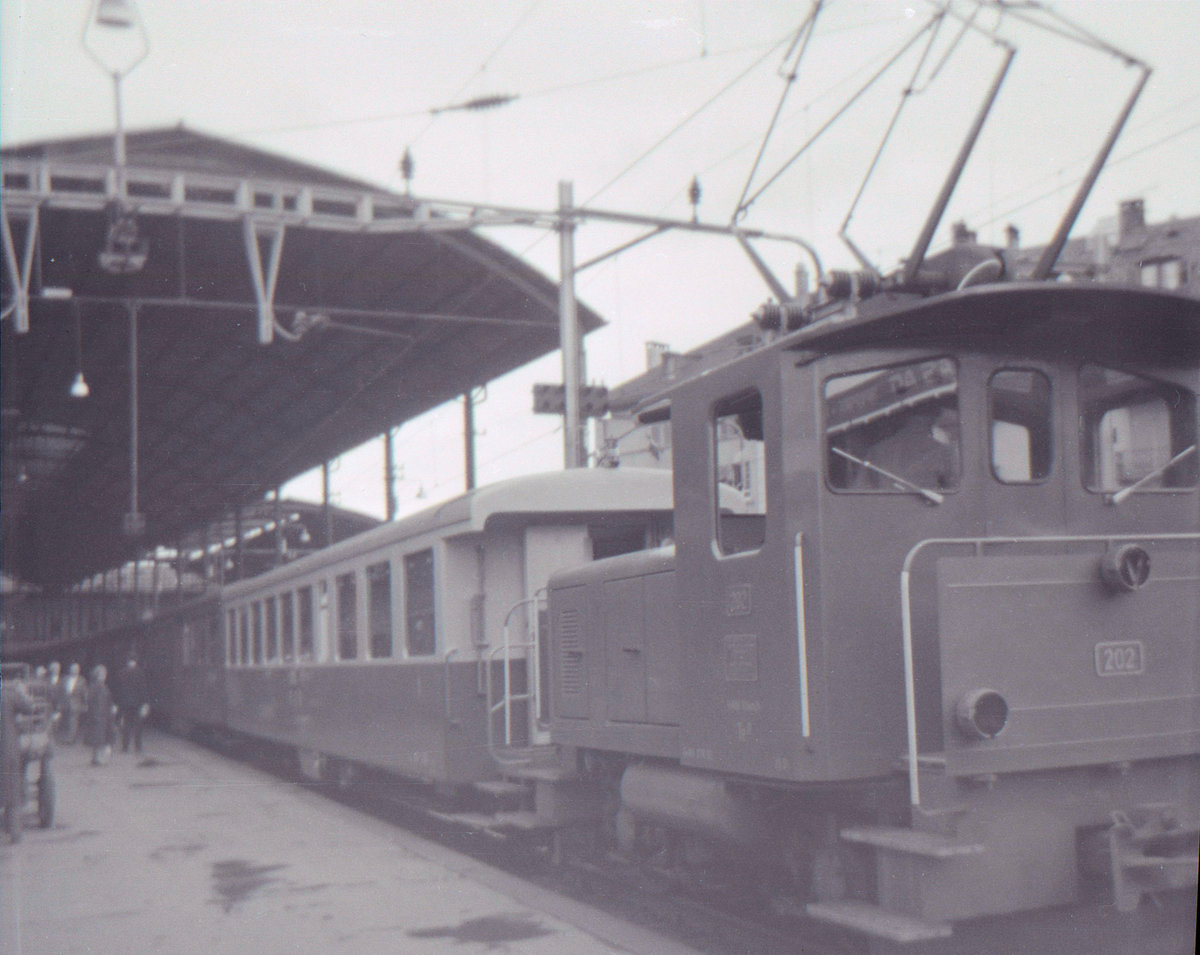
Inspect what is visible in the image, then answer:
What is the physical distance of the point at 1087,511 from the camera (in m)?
6.31

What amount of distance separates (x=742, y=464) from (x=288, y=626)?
1104 cm

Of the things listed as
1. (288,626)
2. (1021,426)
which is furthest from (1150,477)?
(288,626)

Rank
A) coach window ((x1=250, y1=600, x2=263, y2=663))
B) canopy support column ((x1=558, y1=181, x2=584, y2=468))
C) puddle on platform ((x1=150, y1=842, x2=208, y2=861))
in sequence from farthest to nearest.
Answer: coach window ((x1=250, y1=600, x2=263, y2=663)) < canopy support column ((x1=558, y1=181, x2=584, y2=468)) < puddle on platform ((x1=150, y1=842, x2=208, y2=861))

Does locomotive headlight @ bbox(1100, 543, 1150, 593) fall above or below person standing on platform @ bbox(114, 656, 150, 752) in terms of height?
above

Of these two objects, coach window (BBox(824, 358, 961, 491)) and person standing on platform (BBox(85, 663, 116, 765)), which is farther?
person standing on platform (BBox(85, 663, 116, 765))

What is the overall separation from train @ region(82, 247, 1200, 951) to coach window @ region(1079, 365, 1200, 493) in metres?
0.01

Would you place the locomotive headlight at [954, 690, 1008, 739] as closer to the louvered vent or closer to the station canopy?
the louvered vent

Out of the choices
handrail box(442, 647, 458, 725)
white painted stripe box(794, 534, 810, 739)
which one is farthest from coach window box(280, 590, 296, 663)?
white painted stripe box(794, 534, 810, 739)

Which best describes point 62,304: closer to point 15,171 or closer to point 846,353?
point 15,171

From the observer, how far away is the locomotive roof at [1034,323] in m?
5.91

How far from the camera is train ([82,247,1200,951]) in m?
5.42

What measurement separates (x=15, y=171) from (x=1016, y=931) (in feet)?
52.7

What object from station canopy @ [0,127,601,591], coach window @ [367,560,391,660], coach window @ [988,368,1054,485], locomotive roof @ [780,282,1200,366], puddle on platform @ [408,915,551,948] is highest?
station canopy @ [0,127,601,591]

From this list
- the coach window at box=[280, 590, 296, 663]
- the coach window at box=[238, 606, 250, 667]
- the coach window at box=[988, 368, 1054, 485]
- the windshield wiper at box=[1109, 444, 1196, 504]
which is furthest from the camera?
the coach window at box=[238, 606, 250, 667]
